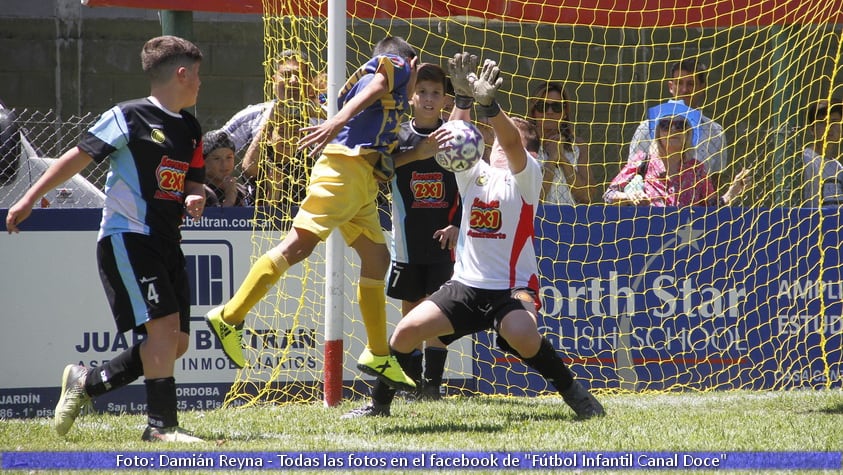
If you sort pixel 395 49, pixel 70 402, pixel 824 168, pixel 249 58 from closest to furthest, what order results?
pixel 70 402, pixel 395 49, pixel 824 168, pixel 249 58

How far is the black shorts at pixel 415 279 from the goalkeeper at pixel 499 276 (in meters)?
0.99

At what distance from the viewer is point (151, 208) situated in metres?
4.98

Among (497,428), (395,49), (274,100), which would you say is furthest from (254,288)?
(274,100)

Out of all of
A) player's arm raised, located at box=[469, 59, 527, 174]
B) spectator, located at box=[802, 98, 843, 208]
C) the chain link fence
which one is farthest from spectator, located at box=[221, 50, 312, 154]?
spectator, located at box=[802, 98, 843, 208]

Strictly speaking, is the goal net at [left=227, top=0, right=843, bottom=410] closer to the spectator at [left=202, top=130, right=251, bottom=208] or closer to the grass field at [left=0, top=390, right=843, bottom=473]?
the spectator at [left=202, top=130, right=251, bottom=208]

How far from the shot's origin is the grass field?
191 inches

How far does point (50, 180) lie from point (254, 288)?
1.06 m

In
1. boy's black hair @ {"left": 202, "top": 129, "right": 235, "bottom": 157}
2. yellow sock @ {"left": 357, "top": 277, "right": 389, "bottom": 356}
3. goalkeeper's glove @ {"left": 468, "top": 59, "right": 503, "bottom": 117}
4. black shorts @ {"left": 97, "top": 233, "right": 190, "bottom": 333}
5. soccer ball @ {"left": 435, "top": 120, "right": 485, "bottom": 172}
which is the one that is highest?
goalkeeper's glove @ {"left": 468, "top": 59, "right": 503, "bottom": 117}

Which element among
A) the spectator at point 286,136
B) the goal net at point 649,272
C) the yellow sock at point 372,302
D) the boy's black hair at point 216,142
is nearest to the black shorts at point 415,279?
the goal net at point 649,272

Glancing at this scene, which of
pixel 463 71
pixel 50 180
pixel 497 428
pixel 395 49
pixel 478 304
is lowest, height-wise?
pixel 497 428

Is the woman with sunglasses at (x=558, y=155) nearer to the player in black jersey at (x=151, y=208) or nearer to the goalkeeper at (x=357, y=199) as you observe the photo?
the goalkeeper at (x=357, y=199)

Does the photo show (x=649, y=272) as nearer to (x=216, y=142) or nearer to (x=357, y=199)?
(x=357, y=199)

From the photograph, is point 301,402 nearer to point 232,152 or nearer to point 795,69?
point 232,152

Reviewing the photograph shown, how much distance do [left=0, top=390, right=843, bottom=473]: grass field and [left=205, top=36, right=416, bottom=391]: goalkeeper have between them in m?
0.41
